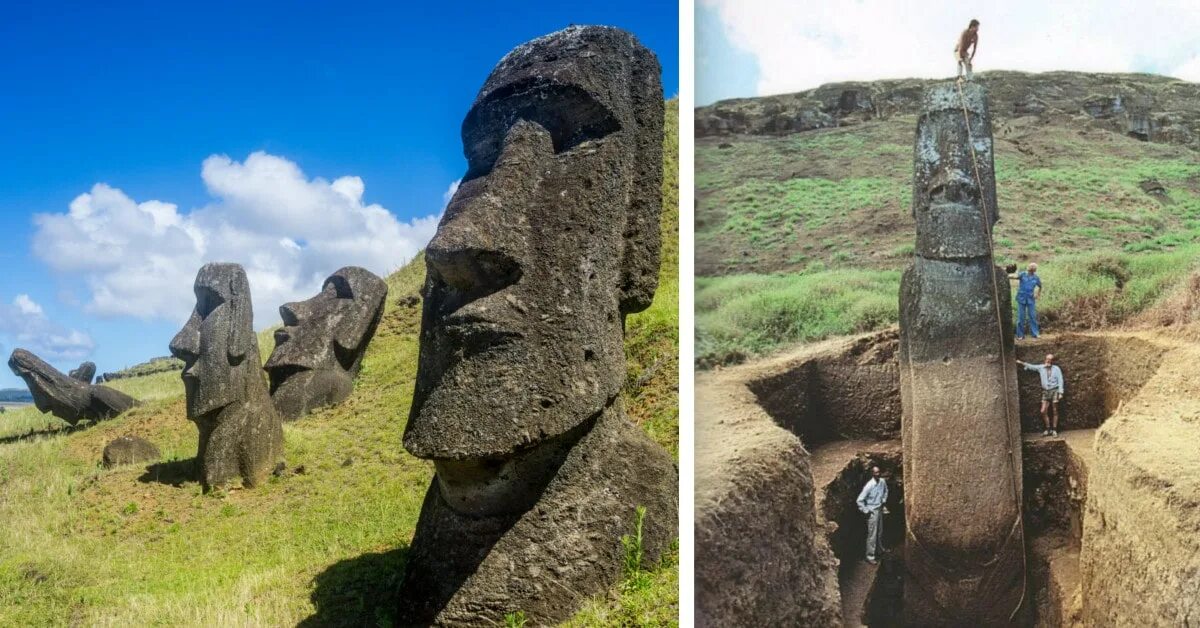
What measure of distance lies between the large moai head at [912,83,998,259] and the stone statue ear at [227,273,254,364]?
8518 millimetres

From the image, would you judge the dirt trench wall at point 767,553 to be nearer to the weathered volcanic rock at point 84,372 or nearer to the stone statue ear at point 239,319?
the stone statue ear at point 239,319

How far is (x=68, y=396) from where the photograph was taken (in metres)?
17.0

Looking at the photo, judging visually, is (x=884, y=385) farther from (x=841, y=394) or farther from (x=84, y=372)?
(x=84, y=372)

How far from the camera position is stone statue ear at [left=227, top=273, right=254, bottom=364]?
1116 centimetres

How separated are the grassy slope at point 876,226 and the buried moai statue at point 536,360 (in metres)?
0.63

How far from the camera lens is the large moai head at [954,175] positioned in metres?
4.86

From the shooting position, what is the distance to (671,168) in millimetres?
23625

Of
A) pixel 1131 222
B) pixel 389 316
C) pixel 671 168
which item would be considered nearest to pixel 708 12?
pixel 1131 222

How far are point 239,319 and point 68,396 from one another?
305 inches

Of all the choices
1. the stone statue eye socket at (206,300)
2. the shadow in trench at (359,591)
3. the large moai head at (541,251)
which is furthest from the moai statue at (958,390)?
the stone statue eye socket at (206,300)

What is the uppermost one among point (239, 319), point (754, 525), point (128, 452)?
point (239, 319)

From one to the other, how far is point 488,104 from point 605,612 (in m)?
3.13

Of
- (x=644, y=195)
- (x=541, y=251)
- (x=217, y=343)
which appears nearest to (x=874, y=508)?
(x=541, y=251)

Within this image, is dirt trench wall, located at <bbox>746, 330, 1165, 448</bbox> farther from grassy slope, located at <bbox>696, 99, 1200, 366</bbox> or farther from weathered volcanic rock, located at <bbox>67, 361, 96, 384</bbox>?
weathered volcanic rock, located at <bbox>67, 361, 96, 384</bbox>
